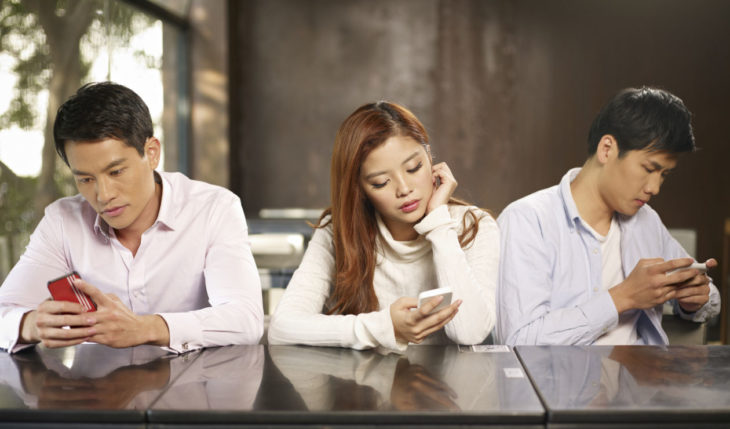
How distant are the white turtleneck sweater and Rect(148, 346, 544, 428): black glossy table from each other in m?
0.07

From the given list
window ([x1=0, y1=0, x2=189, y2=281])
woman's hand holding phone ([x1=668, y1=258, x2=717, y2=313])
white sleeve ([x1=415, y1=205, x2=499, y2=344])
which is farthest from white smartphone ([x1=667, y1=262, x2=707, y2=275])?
window ([x1=0, y1=0, x2=189, y2=281])

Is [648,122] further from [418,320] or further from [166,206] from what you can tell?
[166,206]

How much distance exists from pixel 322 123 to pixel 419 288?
4.48m

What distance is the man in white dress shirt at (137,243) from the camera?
5.28ft

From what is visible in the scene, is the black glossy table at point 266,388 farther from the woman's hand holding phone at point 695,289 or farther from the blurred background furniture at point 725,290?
the blurred background furniture at point 725,290

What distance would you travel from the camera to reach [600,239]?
6.61 ft

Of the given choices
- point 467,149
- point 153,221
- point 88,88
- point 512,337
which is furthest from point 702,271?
point 467,149

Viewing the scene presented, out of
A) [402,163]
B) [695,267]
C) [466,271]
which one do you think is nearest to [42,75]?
[402,163]

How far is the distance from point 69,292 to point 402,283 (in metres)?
0.87

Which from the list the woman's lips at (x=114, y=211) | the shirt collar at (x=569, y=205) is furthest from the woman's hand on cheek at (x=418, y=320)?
the woman's lips at (x=114, y=211)

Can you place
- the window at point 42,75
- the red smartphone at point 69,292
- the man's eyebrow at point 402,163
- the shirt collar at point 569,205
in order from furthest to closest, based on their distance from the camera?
1. the window at point 42,75
2. the shirt collar at point 569,205
3. the man's eyebrow at point 402,163
4. the red smartphone at point 69,292

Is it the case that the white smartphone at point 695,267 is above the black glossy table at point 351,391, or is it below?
above

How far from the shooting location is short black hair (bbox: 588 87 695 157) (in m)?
1.91

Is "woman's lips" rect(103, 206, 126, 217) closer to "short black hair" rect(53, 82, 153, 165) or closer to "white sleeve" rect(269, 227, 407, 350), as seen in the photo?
"short black hair" rect(53, 82, 153, 165)
